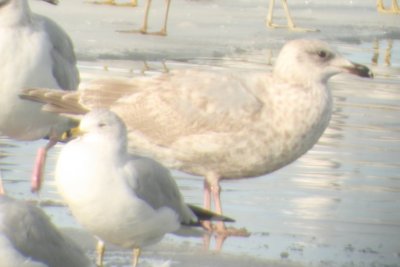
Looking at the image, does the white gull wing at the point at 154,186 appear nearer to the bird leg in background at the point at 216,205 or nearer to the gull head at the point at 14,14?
the bird leg in background at the point at 216,205

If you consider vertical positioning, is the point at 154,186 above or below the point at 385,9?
above

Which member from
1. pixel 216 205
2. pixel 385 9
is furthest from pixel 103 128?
pixel 385 9

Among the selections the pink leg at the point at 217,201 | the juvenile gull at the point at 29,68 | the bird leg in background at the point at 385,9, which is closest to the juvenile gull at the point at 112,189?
the pink leg at the point at 217,201

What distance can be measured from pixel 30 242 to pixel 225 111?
2541mm

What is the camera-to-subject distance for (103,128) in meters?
7.28

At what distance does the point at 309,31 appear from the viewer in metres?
21.0

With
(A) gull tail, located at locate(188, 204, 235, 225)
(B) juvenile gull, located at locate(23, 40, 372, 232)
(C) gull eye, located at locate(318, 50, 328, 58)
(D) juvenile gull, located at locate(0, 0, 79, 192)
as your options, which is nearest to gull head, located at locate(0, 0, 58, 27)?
(D) juvenile gull, located at locate(0, 0, 79, 192)

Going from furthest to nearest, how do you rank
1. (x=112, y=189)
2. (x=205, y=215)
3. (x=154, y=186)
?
(x=205, y=215) < (x=154, y=186) < (x=112, y=189)

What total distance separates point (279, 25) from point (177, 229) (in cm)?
1487

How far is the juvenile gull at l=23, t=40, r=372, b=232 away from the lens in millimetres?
8805

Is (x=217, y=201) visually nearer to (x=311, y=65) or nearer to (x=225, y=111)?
(x=225, y=111)

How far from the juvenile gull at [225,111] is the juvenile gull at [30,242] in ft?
6.55

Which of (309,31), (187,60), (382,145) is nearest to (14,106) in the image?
(382,145)

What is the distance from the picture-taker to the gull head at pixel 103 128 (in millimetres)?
7234
